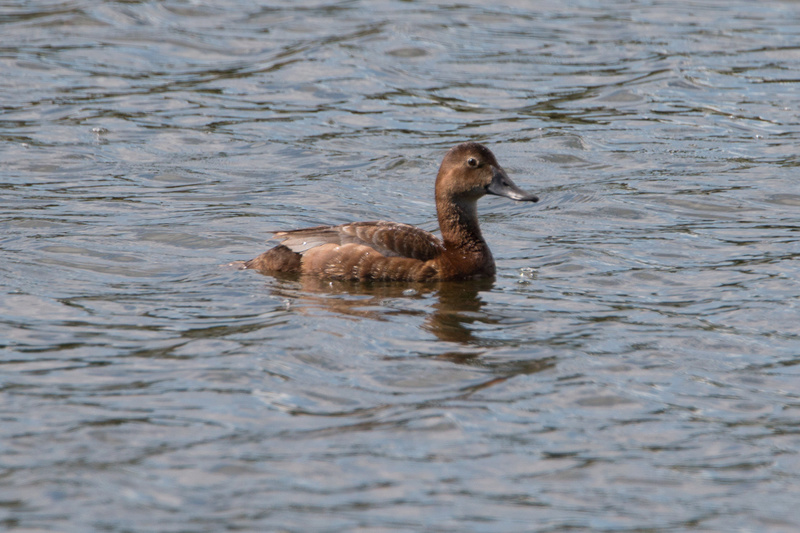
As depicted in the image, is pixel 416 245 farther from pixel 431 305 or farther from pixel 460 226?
pixel 431 305

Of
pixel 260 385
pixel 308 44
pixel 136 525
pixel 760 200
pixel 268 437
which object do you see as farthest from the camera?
pixel 308 44

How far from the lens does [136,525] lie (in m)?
5.19

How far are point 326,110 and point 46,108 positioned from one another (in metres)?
3.51

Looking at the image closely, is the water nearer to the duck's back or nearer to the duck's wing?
the duck's back

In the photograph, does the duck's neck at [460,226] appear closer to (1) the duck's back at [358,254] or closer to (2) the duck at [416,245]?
(2) the duck at [416,245]

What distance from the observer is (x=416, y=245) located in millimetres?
9016

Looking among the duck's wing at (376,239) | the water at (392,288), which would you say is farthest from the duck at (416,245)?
the water at (392,288)

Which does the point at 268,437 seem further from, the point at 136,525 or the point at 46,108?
the point at 46,108

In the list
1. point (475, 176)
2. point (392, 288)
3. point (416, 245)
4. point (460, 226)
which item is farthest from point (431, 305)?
point (475, 176)

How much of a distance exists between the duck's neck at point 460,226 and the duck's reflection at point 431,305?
35cm

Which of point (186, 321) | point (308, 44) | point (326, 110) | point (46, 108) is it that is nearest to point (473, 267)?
point (186, 321)

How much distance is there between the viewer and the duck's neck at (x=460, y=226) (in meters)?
9.22

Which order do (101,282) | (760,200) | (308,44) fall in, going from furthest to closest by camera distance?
(308,44), (760,200), (101,282)

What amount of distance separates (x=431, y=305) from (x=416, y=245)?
2.39 ft
